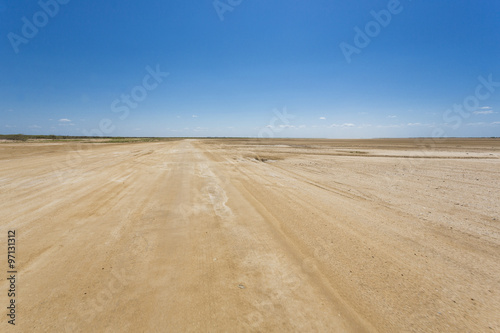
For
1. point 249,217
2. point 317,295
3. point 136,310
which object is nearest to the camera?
point 136,310

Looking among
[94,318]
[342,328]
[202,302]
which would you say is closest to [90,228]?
[94,318]

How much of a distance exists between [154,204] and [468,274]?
5.84m

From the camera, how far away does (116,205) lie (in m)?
5.25

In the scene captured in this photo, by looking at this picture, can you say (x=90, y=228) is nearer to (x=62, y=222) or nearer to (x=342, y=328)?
(x=62, y=222)

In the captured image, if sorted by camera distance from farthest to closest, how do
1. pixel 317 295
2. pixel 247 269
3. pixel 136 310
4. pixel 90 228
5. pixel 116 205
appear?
pixel 116 205
pixel 90 228
pixel 247 269
pixel 317 295
pixel 136 310

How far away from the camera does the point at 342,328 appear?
2037mm

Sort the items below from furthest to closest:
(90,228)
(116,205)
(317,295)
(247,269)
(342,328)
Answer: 1. (116,205)
2. (90,228)
3. (247,269)
4. (317,295)
5. (342,328)

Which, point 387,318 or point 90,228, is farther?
point 90,228

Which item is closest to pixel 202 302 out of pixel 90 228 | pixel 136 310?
pixel 136 310

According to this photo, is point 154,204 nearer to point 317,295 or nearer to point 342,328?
point 317,295

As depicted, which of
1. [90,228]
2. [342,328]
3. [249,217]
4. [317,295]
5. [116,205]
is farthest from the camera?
[116,205]

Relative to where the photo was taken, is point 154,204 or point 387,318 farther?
point 154,204

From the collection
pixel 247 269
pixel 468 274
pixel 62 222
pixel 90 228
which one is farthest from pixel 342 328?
pixel 62 222

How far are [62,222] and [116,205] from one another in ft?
3.71
